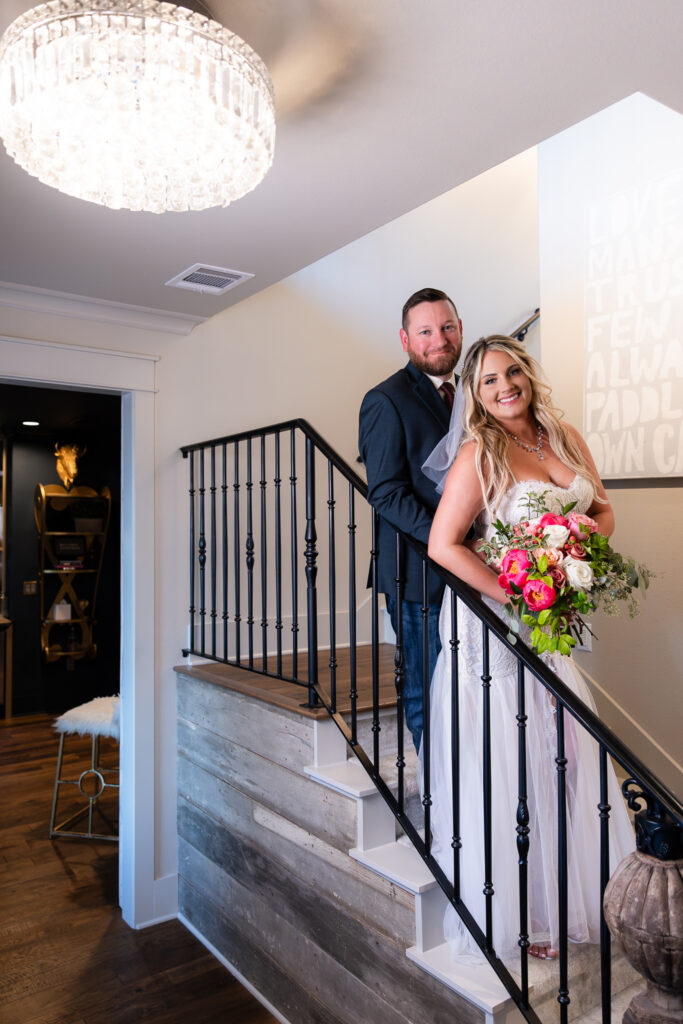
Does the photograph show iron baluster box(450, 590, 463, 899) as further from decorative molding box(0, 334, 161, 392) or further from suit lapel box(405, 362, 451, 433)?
decorative molding box(0, 334, 161, 392)

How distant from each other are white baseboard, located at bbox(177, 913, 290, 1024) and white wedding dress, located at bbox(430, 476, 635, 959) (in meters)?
1.11

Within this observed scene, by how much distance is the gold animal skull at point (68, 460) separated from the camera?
7238mm

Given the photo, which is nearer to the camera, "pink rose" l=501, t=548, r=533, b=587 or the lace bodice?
"pink rose" l=501, t=548, r=533, b=587

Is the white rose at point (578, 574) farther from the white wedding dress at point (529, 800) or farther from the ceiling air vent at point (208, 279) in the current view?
the ceiling air vent at point (208, 279)

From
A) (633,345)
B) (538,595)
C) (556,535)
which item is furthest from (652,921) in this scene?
(633,345)

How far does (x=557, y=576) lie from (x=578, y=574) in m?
0.05

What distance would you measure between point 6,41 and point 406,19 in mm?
764

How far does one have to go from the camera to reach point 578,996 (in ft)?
6.49

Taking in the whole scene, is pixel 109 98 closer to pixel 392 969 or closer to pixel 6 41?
pixel 6 41

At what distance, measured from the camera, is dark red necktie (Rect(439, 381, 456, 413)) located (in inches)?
100

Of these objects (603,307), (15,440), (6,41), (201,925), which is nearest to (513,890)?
(201,925)

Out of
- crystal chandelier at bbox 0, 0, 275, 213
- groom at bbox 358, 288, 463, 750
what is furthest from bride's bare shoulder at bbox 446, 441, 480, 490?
crystal chandelier at bbox 0, 0, 275, 213

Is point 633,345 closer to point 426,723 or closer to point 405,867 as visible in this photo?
point 426,723

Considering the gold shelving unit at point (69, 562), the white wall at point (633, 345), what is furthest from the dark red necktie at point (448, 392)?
the gold shelving unit at point (69, 562)
